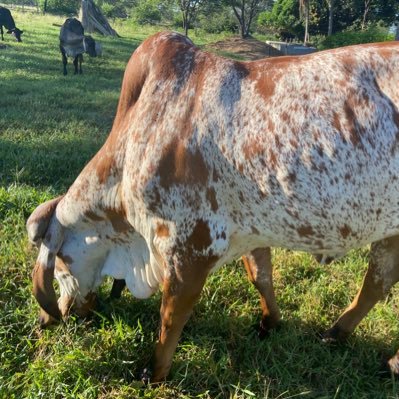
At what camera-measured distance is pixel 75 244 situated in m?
2.17

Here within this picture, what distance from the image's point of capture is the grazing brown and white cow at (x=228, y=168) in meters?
1.59

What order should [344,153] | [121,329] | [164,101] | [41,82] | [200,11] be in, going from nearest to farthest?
[344,153] → [164,101] → [121,329] → [41,82] → [200,11]

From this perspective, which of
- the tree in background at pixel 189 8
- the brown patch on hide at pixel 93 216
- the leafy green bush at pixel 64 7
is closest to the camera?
the brown patch on hide at pixel 93 216

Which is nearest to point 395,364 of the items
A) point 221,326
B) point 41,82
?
point 221,326

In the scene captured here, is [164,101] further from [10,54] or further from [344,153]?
[10,54]

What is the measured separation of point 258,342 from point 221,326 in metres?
0.20

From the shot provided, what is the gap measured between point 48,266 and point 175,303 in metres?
0.57

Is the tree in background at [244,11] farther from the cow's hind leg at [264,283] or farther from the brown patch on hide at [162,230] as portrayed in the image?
the brown patch on hide at [162,230]

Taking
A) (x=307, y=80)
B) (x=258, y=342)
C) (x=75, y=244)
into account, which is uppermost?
(x=307, y=80)

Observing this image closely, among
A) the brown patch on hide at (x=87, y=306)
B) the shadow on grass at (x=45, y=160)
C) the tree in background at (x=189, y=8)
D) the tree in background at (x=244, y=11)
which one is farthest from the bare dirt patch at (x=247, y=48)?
the brown patch on hide at (x=87, y=306)

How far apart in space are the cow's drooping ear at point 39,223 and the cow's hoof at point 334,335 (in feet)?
4.64

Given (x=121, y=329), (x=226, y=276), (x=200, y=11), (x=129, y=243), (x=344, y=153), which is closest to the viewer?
(x=344, y=153)

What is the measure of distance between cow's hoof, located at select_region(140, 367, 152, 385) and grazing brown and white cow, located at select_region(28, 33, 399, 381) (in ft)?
0.24

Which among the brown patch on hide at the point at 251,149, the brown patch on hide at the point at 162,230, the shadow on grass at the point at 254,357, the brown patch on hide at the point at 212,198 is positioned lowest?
the shadow on grass at the point at 254,357
